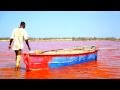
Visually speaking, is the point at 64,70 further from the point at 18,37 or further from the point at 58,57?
the point at 18,37

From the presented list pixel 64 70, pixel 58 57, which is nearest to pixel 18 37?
pixel 58 57

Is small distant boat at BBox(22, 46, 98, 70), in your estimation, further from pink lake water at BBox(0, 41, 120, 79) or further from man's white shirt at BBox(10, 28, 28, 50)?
man's white shirt at BBox(10, 28, 28, 50)

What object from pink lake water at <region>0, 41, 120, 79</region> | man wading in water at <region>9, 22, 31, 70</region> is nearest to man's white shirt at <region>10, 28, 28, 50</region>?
man wading in water at <region>9, 22, 31, 70</region>

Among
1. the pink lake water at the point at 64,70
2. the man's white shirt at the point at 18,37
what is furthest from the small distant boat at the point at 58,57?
the man's white shirt at the point at 18,37

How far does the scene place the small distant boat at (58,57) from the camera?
5.91 m

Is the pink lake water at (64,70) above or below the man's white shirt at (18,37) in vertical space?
below

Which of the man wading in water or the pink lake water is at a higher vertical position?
the man wading in water

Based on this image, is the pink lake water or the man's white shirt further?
the pink lake water

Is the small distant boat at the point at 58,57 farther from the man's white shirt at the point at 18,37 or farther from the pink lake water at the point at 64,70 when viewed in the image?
the man's white shirt at the point at 18,37

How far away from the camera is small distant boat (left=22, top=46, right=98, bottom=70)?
19.4 ft
